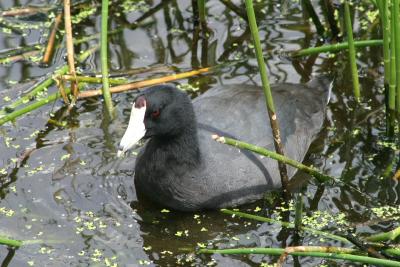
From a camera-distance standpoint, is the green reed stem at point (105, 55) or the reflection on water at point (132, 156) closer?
the reflection on water at point (132, 156)

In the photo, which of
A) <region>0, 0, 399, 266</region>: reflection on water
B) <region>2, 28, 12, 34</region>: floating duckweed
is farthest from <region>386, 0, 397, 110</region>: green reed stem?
<region>2, 28, 12, 34</region>: floating duckweed

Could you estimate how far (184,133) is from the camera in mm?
4434

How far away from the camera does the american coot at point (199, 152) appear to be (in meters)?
4.32

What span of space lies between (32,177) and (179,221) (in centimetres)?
81

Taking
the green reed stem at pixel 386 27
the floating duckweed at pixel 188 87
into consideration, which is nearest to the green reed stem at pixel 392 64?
the green reed stem at pixel 386 27

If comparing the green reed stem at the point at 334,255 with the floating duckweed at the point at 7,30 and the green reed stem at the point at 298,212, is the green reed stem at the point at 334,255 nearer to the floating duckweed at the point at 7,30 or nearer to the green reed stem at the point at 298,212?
the green reed stem at the point at 298,212

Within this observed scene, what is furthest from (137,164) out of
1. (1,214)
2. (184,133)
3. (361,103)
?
(361,103)

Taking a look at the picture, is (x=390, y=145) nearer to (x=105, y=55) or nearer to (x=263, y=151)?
(x=263, y=151)

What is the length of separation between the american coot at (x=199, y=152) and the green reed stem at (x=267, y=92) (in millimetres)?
96

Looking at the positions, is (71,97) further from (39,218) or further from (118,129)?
(39,218)

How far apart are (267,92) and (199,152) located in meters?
0.72

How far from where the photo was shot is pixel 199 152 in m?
4.49

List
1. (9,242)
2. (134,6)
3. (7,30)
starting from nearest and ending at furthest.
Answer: (9,242)
(7,30)
(134,6)

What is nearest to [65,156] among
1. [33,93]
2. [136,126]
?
[33,93]
